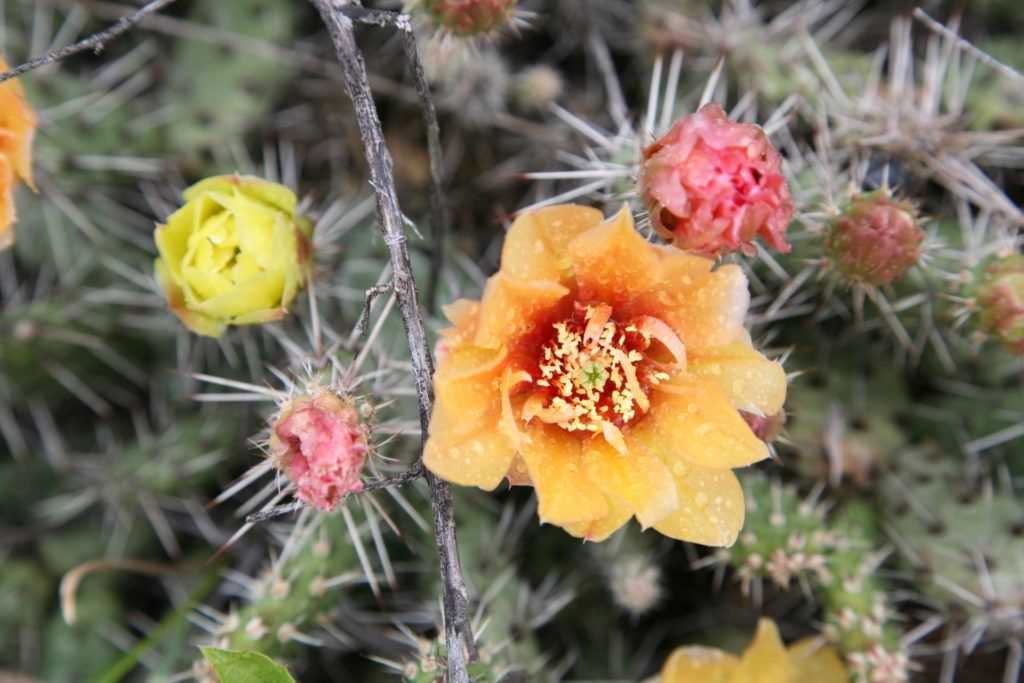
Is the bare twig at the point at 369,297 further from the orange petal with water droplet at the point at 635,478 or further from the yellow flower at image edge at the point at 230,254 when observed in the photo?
the orange petal with water droplet at the point at 635,478

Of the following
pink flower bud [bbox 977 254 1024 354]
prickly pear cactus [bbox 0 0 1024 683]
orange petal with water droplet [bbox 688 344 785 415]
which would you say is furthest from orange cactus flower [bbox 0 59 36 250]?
pink flower bud [bbox 977 254 1024 354]

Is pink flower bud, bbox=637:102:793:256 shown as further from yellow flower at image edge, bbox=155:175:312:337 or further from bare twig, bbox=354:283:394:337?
yellow flower at image edge, bbox=155:175:312:337

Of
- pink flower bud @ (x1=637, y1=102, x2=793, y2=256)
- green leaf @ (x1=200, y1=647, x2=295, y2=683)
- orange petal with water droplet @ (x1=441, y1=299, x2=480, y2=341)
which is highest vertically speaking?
pink flower bud @ (x1=637, y1=102, x2=793, y2=256)

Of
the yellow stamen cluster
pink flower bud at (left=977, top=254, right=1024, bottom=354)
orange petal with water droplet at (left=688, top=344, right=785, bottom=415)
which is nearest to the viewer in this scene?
orange petal with water droplet at (left=688, top=344, right=785, bottom=415)

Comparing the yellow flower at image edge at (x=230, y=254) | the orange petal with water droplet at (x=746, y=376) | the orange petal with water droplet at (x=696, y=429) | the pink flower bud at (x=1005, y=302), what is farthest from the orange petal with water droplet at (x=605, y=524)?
the pink flower bud at (x=1005, y=302)

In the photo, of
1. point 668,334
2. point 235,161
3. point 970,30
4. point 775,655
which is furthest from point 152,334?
point 970,30

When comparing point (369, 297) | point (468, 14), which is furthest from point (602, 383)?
point (468, 14)
